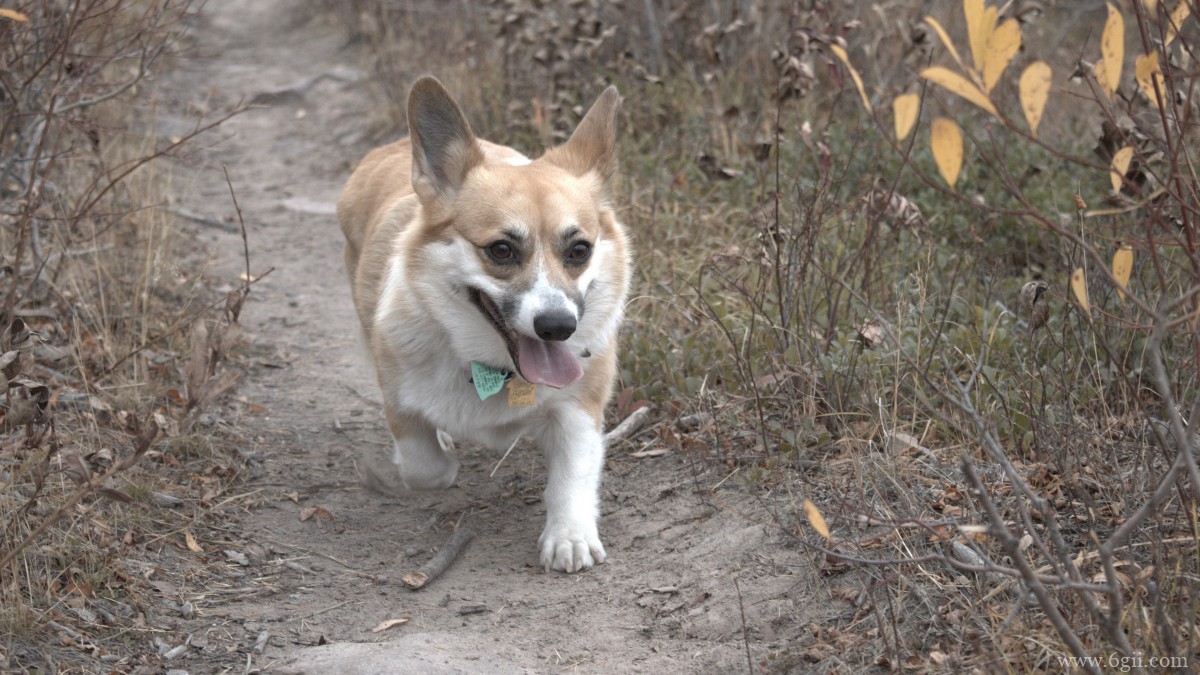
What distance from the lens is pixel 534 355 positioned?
3.52m

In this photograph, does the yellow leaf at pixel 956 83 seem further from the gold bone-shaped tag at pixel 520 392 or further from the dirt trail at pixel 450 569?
the gold bone-shaped tag at pixel 520 392

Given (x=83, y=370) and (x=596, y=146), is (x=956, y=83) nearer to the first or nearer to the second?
(x=596, y=146)

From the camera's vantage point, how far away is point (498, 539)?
3.90 metres

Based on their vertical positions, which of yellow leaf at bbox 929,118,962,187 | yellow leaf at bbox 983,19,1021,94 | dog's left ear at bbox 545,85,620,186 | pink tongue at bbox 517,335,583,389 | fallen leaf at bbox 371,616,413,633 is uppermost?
yellow leaf at bbox 983,19,1021,94

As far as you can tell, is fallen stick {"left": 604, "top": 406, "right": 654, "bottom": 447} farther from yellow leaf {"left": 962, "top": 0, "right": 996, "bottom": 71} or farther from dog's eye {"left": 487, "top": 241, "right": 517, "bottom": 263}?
yellow leaf {"left": 962, "top": 0, "right": 996, "bottom": 71}

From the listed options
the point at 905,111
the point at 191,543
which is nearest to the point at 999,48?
the point at 905,111

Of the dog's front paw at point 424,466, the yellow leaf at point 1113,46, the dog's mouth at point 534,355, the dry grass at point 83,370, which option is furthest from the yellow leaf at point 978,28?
the dog's front paw at point 424,466

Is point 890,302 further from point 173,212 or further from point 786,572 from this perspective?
point 173,212

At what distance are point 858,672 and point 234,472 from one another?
247 centimetres

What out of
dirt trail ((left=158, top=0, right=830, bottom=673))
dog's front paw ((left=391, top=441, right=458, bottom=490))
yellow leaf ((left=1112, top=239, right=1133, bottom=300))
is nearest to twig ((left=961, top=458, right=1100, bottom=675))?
yellow leaf ((left=1112, top=239, right=1133, bottom=300))

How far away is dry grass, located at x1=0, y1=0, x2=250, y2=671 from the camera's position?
9.26 feet

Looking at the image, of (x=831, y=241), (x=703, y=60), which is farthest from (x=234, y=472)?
(x=703, y=60)

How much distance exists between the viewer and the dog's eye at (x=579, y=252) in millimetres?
3570

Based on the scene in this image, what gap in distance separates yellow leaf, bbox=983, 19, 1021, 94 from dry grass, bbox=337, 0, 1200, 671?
186 millimetres
